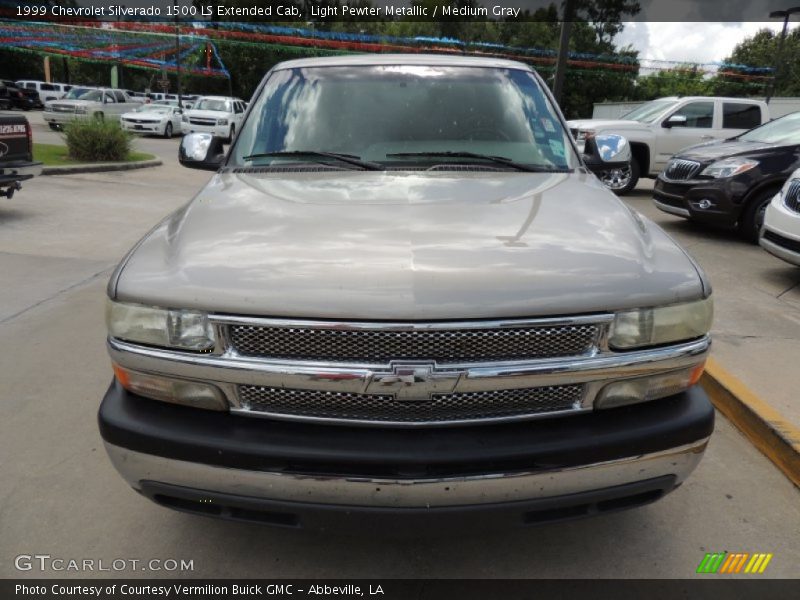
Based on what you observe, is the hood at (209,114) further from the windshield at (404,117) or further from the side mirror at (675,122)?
the windshield at (404,117)

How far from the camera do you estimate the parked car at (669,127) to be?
1165cm

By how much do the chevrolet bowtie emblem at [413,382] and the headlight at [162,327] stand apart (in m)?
0.53

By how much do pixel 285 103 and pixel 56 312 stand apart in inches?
113

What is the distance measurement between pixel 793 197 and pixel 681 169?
278 cm

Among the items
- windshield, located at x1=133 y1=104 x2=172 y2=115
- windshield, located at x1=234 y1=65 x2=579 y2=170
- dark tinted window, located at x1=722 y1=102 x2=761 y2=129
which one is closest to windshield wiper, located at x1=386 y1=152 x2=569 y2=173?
windshield, located at x1=234 y1=65 x2=579 y2=170

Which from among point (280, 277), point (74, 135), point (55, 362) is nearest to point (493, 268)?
point (280, 277)

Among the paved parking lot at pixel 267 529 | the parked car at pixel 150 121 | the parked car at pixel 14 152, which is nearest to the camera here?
the paved parking lot at pixel 267 529

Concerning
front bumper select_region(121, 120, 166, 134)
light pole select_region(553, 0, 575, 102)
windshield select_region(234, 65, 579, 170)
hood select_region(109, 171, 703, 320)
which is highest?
light pole select_region(553, 0, 575, 102)

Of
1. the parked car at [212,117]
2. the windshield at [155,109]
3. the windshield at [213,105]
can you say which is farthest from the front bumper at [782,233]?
the windshield at [155,109]

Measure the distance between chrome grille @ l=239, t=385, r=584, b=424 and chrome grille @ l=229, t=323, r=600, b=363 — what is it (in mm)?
116

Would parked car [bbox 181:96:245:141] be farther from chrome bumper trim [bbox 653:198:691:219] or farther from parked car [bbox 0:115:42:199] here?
chrome bumper trim [bbox 653:198:691:219]

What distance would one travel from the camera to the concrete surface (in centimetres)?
383

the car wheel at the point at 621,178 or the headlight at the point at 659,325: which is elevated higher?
the headlight at the point at 659,325

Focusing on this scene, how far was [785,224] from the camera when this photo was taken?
5.72m
